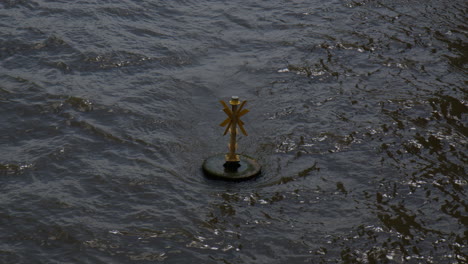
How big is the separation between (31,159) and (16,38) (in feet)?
14.5

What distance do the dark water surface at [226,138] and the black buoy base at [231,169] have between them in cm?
14

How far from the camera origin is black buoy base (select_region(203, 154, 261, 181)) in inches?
329

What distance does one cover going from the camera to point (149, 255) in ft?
22.6

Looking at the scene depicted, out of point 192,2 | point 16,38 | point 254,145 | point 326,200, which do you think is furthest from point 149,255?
point 192,2

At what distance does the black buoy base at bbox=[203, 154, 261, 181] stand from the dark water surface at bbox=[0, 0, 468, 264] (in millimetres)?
136

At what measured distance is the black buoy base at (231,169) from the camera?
27.4ft

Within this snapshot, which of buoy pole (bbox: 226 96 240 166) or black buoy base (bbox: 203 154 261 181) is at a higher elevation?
buoy pole (bbox: 226 96 240 166)

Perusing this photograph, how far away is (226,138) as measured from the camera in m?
9.66

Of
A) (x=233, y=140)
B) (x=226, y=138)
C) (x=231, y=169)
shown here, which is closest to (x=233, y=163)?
(x=231, y=169)

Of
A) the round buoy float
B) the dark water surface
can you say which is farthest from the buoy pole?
the dark water surface

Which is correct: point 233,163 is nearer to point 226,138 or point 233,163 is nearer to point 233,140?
point 233,140

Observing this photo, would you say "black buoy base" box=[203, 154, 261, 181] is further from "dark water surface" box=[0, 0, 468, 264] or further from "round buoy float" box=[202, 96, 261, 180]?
"dark water surface" box=[0, 0, 468, 264]

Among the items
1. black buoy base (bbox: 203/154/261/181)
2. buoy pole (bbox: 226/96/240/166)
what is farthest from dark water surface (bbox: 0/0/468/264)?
buoy pole (bbox: 226/96/240/166)

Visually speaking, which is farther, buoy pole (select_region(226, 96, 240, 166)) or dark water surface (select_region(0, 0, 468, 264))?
buoy pole (select_region(226, 96, 240, 166))
